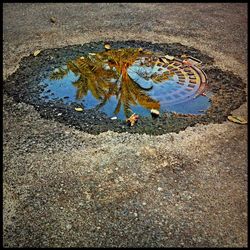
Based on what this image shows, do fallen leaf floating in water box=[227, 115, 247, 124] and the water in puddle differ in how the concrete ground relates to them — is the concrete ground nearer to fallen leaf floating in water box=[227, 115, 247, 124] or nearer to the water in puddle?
fallen leaf floating in water box=[227, 115, 247, 124]

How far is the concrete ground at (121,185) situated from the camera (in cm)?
211

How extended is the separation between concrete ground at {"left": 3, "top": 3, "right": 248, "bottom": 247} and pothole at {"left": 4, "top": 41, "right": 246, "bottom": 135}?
0.50 feet

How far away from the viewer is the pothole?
3.11 m

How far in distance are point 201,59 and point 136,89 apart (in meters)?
1.12

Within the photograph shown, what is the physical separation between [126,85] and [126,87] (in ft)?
0.13

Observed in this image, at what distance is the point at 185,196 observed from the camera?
2.35 meters

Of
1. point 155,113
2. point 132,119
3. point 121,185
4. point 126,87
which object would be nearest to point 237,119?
point 155,113

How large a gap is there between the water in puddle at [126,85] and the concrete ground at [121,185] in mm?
375

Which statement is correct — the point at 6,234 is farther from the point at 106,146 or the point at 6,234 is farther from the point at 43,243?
the point at 106,146

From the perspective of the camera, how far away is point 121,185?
2.43 meters

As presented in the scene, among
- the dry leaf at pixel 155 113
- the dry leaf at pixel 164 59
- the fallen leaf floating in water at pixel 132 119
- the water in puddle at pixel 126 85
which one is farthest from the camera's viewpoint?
the dry leaf at pixel 164 59

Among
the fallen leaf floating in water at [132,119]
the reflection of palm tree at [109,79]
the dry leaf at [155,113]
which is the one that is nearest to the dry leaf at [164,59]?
the reflection of palm tree at [109,79]

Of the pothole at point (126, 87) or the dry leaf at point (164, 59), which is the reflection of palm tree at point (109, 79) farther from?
the dry leaf at point (164, 59)

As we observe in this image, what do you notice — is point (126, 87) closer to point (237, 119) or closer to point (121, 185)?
point (237, 119)
